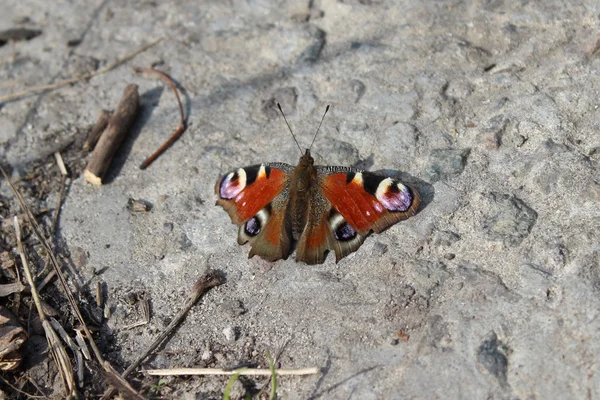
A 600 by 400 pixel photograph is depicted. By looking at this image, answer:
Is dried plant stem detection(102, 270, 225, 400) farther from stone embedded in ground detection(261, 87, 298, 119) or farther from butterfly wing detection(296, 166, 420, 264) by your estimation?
stone embedded in ground detection(261, 87, 298, 119)

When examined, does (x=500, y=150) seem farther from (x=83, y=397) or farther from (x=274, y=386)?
(x=83, y=397)

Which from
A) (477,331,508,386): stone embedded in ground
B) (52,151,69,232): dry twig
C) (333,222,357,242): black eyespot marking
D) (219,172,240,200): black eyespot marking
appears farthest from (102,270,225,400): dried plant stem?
(477,331,508,386): stone embedded in ground

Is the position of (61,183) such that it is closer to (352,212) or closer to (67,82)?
(67,82)

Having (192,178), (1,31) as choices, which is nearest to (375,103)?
(192,178)

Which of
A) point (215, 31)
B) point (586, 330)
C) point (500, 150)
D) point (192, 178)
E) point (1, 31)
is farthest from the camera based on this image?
point (1, 31)

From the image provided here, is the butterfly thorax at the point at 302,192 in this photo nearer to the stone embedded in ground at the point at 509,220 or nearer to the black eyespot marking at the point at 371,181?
the black eyespot marking at the point at 371,181

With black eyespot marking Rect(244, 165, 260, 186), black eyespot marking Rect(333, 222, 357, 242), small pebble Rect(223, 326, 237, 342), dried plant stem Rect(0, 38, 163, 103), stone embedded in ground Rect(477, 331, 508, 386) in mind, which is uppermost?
dried plant stem Rect(0, 38, 163, 103)

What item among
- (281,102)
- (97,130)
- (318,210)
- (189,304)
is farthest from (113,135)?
(318,210)
